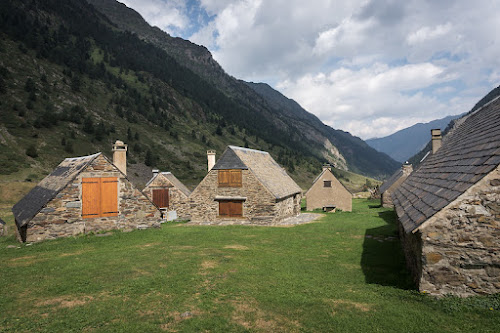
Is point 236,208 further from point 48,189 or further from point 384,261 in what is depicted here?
point 384,261

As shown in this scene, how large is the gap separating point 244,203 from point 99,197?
11.8 meters

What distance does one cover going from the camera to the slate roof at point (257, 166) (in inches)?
1041

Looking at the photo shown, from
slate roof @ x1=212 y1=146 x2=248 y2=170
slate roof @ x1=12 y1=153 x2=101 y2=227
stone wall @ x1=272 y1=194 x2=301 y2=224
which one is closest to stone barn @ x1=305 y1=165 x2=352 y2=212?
stone wall @ x1=272 y1=194 x2=301 y2=224

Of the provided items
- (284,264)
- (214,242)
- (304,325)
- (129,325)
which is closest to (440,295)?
(304,325)

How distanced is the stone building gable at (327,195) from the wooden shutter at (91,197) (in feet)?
91.7

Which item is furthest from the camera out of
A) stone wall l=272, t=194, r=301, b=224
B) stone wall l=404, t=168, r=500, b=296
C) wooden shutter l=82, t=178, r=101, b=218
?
stone wall l=272, t=194, r=301, b=224

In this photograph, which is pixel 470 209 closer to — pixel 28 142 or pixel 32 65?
pixel 28 142

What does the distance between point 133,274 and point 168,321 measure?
13.4 feet

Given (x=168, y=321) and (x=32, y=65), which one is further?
(x=32, y=65)

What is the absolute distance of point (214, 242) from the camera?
1655 centimetres

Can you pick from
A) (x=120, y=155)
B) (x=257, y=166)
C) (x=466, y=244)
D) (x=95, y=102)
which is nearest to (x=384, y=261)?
(x=466, y=244)

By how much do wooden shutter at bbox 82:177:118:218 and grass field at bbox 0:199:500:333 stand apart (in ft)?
9.31

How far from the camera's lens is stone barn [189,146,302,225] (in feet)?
83.7

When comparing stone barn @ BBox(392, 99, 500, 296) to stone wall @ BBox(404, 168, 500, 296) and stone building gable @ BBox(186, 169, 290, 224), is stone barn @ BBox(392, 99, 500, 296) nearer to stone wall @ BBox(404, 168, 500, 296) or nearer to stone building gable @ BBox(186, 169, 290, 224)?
stone wall @ BBox(404, 168, 500, 296)
